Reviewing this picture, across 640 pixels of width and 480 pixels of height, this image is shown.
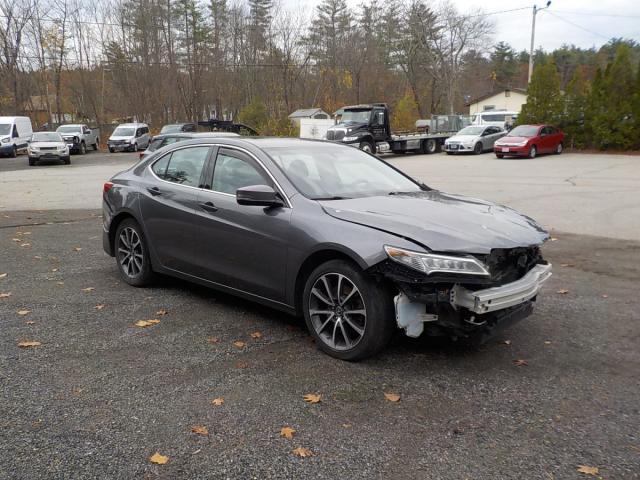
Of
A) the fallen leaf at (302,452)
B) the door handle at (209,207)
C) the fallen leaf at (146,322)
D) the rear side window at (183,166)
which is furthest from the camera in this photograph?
the rear side window at (183,166)

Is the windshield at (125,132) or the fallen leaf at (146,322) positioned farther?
the windshield at (125,132)

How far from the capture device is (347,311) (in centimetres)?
396

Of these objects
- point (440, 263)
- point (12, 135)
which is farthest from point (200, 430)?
point (12, 135)

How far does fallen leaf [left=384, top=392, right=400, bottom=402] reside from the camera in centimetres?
344

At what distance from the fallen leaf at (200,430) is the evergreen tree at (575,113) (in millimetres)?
31689

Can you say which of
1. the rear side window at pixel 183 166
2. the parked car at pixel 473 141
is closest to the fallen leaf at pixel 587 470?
the rear side window at pixel 183 166

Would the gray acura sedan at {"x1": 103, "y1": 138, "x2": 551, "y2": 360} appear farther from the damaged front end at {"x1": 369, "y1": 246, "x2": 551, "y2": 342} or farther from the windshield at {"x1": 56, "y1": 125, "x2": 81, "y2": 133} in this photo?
the windshield at {"x1": 56, "y1": 125, "x2": 81, "y2": 133}

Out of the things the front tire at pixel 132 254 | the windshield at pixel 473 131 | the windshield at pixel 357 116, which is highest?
the windshield at pixel 357 116

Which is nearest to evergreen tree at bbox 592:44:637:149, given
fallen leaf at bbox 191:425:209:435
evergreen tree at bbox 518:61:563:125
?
evergreen tree at bbox 518:61:563:125

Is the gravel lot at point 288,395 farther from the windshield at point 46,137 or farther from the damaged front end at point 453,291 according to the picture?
the windshield at point 46,137

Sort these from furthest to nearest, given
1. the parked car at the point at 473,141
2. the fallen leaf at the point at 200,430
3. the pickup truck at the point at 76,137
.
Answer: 1. the pickup truck at the point at 76,137
2. the parked car at the point at 473,141
3. the fallen leaf at the point at 200,430

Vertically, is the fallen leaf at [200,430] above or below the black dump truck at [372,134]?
below

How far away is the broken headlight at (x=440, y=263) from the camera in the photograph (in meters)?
3.54

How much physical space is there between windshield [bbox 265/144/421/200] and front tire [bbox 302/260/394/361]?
0.73 metres
